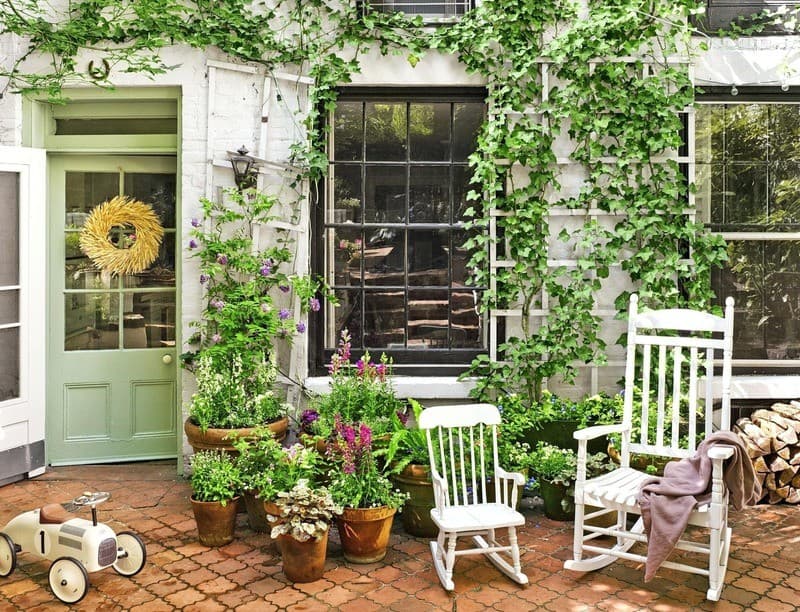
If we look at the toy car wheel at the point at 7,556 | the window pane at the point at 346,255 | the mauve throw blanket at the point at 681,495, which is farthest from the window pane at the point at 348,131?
the toy car wheel at the point at 7,556

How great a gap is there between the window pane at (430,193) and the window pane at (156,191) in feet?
6.10

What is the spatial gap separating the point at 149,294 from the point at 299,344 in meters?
1.33

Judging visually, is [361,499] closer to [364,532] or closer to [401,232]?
[364,532]

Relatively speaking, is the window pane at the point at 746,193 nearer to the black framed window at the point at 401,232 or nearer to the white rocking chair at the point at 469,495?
the black framed window at the point at 401,232

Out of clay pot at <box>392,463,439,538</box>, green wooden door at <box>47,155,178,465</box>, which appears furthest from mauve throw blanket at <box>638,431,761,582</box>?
green wooden door at <box>47,155,178,465</box>

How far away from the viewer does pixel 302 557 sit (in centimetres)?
386

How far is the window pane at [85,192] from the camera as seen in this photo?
5.75 m

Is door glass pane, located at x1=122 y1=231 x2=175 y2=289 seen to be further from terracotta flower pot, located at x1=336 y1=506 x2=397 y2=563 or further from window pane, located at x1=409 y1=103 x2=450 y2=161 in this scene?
terracotta flower pot, located at x1=336 y1=506 x2=397 y2=563

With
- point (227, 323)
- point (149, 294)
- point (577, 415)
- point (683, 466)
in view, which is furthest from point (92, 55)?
point (683, 466)

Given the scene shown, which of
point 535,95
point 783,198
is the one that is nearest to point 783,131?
point 783,198

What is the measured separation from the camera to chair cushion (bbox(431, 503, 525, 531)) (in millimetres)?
3736

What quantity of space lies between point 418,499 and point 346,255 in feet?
6.52

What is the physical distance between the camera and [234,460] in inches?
184

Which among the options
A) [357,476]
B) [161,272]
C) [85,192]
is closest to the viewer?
[357,476]
